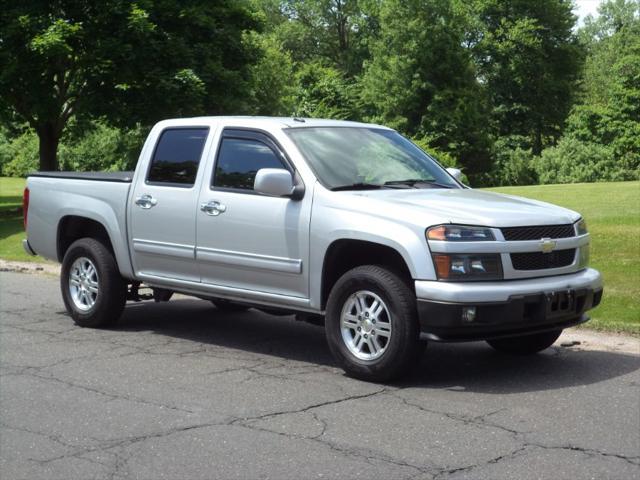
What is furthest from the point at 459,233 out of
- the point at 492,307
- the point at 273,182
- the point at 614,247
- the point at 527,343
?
the point at 614,247

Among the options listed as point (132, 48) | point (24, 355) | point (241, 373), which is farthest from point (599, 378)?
point (132, 48)

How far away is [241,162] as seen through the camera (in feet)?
27.7

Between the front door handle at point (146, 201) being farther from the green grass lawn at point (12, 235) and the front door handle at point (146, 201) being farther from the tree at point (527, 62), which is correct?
the tree at point (527, 62)

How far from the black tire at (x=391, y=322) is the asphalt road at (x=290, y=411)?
126mm

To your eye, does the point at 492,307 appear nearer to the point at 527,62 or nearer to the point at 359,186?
the point at 359,186

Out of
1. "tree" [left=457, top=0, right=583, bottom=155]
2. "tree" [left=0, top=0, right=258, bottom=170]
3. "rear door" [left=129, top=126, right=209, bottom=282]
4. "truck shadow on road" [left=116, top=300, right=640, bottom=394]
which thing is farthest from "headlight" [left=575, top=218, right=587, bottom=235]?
"tree" [left=457, top=0, right=583, bottom=155]

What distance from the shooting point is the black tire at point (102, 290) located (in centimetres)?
941

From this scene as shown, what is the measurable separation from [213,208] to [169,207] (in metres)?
0.58

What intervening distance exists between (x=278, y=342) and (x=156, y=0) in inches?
760

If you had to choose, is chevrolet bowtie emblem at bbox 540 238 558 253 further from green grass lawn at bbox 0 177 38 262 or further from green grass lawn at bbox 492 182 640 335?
green grass lawn at bbox 0 177 38 262

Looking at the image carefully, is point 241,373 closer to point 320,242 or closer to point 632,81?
point 320,242

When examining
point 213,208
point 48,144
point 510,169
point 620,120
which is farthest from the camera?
point 620,120

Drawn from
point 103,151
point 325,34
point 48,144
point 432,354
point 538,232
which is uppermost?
point 325,34

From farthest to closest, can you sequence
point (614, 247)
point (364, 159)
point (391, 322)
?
point (614, 247) < point (364, 159) < point (391, 322)
